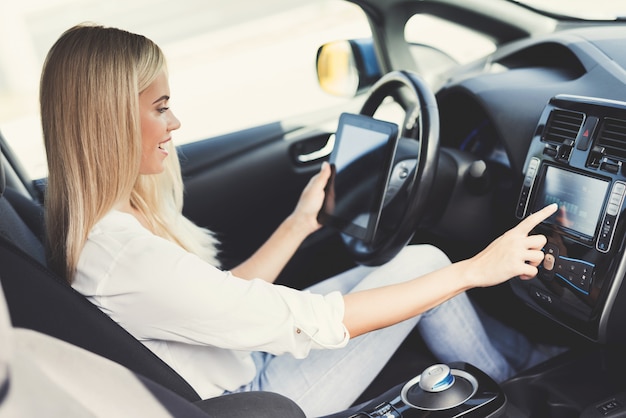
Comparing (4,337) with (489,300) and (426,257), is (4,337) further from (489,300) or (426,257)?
(489,300)

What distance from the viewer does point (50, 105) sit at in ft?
4.08

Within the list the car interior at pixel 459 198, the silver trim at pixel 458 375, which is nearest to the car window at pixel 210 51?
the car interior at pixel 459 198

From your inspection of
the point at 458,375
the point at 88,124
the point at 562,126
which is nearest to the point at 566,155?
the point at 562,126

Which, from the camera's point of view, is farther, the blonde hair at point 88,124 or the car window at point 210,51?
the car window at point 210,51

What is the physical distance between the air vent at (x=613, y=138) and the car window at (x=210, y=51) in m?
1.03

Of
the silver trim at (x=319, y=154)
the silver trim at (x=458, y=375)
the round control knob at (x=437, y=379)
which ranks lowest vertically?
the silver trim at (x=458, y=375)

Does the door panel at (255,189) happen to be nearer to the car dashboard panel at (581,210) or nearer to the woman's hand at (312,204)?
the woman's hand at (312,204)

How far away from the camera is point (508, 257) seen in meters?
1.23

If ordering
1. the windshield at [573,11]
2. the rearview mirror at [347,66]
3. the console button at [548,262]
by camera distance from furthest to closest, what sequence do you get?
the rearview mirror at [347,66] → the windshield at [573,11] → the console button at [548,262]

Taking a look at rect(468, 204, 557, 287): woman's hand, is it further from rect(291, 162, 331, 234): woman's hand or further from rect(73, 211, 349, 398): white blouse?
rect(291, 162, 331, 234): woman's hand

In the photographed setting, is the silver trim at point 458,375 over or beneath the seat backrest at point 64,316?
beneath

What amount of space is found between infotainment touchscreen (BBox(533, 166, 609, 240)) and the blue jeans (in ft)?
0.96

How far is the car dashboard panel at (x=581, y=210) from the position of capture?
1232 mm

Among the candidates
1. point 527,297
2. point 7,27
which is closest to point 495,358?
point 527,297
